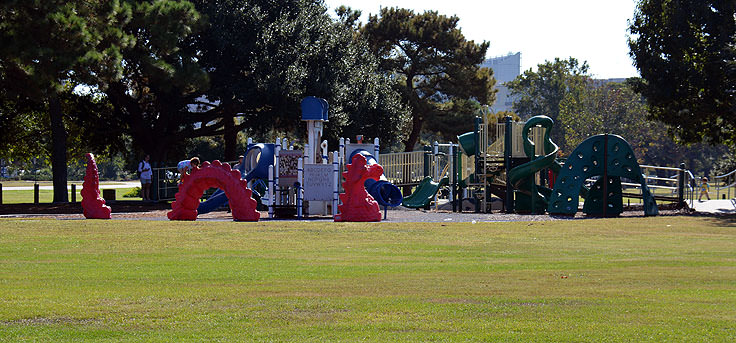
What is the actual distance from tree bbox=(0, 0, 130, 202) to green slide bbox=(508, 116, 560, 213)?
14.3 m

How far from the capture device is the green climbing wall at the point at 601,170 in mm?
27578

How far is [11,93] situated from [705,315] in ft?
96.8

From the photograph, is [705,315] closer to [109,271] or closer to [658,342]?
[658,342]

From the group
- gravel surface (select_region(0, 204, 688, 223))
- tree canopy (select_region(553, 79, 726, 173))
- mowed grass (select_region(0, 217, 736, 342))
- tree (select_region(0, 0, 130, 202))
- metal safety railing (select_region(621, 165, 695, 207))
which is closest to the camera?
mowed grass (select_region(0, 217, 736, 342))

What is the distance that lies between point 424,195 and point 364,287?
73.3ft

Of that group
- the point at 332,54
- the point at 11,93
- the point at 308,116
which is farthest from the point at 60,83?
the point at 332,54

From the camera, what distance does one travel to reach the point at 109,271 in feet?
40.2

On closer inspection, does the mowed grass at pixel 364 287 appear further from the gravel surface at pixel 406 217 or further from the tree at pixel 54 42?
the tree at pixel 54 42

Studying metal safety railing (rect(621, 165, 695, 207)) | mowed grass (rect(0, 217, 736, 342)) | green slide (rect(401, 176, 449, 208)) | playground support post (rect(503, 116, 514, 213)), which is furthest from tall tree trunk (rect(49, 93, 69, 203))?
metal safety railing (rect(621, 165, 695, 207))

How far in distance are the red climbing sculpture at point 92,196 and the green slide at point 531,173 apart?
12953 mm

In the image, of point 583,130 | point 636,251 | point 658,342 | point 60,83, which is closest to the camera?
point 658,342

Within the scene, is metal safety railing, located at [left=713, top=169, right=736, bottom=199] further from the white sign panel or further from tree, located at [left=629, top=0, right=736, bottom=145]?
the white sign panel

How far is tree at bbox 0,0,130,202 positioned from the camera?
2938cm

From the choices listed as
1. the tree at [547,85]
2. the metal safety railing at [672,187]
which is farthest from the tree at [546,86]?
A: the metal safety railing at [672,187]
